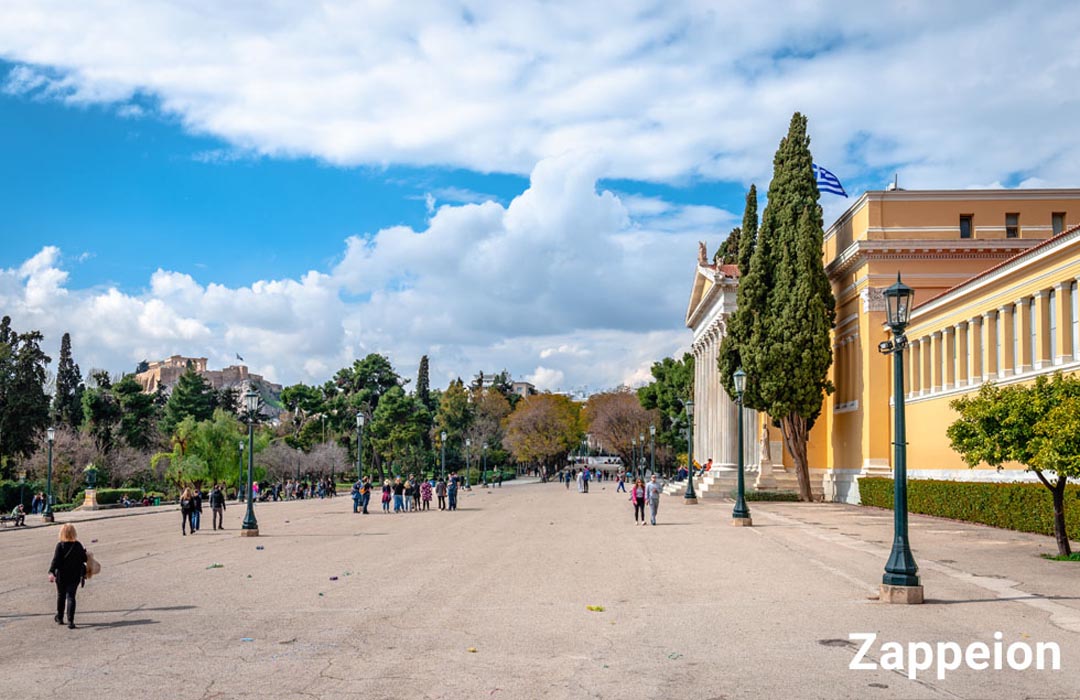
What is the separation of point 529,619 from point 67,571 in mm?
5621

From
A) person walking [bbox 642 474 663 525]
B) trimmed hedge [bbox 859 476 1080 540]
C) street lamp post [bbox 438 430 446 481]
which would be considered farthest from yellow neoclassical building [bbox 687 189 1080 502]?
street lamp post [bbox 438 430 446 481]

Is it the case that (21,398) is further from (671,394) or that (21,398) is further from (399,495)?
(671,394)

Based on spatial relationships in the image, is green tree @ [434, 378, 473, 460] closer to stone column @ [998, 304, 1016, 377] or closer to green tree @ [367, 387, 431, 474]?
green tree @ [367, 387, 431, 474]

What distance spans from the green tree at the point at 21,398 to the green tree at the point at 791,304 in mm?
45277

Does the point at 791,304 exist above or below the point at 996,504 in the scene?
above

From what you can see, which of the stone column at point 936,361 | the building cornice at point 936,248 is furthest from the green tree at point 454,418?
the stone column at point 936,361

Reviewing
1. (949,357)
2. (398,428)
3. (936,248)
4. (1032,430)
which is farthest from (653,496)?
(398,428)

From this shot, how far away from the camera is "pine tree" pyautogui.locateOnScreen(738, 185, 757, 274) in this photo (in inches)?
1805

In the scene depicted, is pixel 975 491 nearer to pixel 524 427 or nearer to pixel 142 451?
pixel 142 451

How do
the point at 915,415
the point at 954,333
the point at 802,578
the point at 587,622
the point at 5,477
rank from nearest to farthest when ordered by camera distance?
the point at 587,622, the point at 802,578, the point at 954,333, the point at 915,415, the point at 5,477

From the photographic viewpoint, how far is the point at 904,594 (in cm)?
1322

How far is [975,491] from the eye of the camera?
28469 mm

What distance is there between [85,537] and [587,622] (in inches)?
920

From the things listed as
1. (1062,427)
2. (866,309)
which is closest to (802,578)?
(1062,427)
